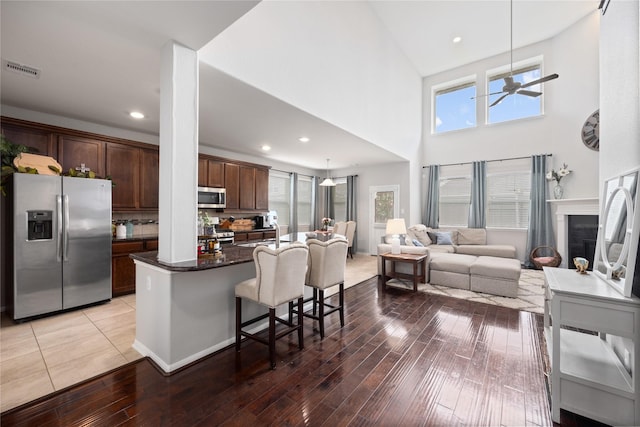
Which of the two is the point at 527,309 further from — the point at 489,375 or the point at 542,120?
the point at 542,120

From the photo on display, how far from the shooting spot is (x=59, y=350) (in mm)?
2480

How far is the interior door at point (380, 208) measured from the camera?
742 cm

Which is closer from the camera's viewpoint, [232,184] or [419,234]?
[232,184]

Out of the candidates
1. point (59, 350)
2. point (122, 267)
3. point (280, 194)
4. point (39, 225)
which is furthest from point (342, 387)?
point (280, 194)

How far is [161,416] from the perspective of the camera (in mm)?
1675

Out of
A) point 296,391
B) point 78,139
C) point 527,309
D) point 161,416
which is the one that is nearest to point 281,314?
point 296,391

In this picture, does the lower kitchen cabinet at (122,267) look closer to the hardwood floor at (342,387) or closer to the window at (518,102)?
the hardwood floor at (342,387)

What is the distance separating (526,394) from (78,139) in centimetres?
602

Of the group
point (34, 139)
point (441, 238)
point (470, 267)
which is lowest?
point (470, 267)

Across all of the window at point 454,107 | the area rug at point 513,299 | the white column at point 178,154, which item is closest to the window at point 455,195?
the window at point 454,107

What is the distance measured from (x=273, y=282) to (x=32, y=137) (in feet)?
13.6

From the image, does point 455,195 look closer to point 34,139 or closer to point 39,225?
point 39,225

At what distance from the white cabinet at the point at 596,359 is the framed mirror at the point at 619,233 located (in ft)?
0.32

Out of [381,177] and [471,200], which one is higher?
[381,177]
